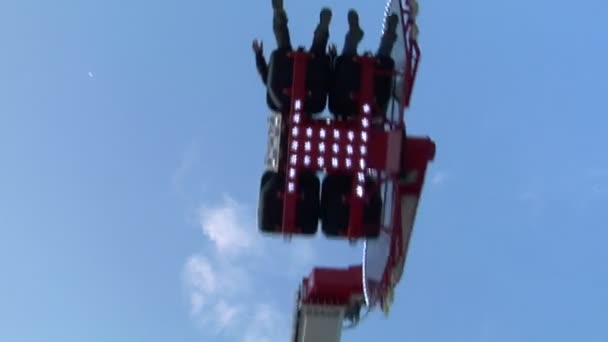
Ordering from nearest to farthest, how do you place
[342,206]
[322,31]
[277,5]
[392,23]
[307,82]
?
[342,206] < [307,82] < [322,31] < [392,23] < [277,5]

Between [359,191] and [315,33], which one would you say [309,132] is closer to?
[359,191]

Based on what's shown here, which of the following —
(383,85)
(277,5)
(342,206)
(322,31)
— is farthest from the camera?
(277,5)

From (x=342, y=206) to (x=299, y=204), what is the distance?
0.71 m

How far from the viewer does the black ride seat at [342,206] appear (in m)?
17.6

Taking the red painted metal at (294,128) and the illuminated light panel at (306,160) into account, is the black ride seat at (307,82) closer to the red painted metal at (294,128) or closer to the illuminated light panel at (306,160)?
the red painted metal at (294,128)

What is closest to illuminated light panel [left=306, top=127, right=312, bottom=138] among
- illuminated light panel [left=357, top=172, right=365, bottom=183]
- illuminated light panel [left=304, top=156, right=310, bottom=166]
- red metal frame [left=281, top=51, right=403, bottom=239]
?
red metal frame [left=281, top=51, right=403, bottom=239]

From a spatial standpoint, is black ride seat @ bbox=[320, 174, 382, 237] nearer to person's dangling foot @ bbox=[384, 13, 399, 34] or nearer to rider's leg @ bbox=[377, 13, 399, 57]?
rider's leg @ bbox=[377, 13, 399, 57]

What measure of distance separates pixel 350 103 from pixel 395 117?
818mm

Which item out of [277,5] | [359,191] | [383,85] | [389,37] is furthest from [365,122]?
[277,5]

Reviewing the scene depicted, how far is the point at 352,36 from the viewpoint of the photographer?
1827 cm

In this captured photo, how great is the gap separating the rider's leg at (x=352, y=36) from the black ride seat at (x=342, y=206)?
2168mm

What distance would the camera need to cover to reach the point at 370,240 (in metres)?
18.8

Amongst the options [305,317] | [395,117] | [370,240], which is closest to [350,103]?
[395,117]

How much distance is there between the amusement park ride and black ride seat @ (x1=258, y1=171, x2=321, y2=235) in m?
0.02
